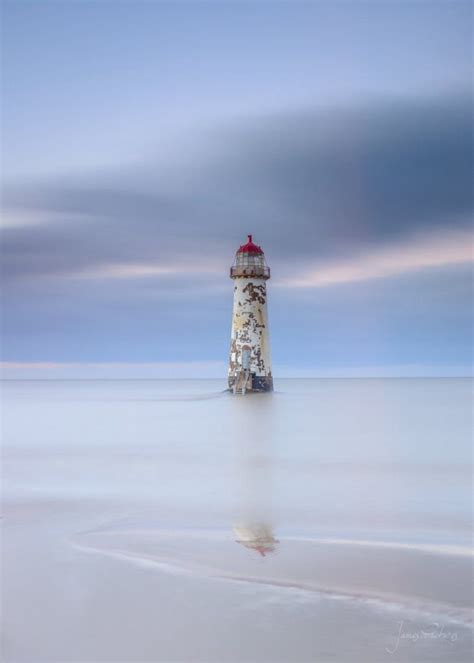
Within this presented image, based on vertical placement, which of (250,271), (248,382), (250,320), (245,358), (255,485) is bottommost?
(255,485)

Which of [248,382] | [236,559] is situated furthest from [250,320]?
[236,559]

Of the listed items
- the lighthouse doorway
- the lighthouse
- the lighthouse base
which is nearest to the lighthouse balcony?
the lighthouse

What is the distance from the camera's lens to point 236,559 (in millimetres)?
4734

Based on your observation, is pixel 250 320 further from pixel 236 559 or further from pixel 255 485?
pixel 236 559

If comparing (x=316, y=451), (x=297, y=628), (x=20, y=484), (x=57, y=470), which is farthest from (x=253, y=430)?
(x=297, y=628)

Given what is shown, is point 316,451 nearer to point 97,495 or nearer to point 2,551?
point 97,495

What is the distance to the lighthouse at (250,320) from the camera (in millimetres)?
25578

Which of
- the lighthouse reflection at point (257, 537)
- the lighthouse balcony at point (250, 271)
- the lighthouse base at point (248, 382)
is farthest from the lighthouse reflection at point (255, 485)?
the lighthouse balcony at point (250, 271)

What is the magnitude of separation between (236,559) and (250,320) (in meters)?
20.9

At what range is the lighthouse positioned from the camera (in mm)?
25578

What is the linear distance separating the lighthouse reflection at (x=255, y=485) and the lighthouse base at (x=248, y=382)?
17.2ft

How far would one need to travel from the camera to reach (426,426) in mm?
19078

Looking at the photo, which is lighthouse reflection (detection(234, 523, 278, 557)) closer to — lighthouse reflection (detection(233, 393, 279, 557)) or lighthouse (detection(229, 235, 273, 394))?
lighthouse reflection (detection(233, 393, 279, 557))

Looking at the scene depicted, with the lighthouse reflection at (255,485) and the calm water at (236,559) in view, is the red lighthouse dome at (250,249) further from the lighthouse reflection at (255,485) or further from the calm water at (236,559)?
the calm water at (236,559)
